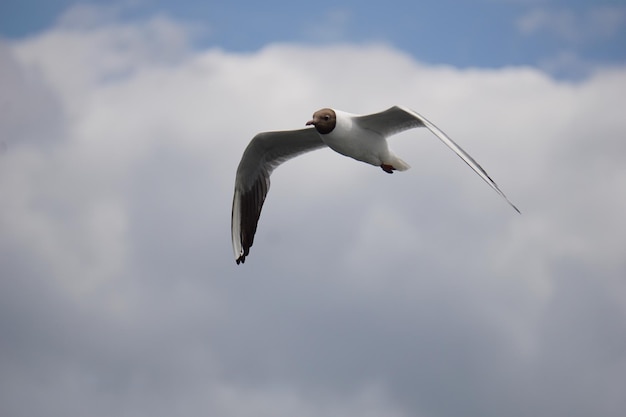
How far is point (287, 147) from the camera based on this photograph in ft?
59.1

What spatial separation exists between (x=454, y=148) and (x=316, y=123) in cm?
317

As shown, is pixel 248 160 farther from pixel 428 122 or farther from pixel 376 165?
pixel 428 122

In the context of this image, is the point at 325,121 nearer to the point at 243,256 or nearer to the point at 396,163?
the point at 396,163

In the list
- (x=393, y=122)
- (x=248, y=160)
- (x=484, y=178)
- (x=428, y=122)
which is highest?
(x=248, y=160)

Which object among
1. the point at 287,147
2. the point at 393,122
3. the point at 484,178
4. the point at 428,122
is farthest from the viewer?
the point at 287,147

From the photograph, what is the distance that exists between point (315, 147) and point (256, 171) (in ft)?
3.84

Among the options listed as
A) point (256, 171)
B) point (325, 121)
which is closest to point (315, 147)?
point (256, 171)

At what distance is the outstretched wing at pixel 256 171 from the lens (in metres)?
Result: 17.8

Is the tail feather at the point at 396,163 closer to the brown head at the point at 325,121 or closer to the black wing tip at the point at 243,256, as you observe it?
the brown head at the point at 325,121

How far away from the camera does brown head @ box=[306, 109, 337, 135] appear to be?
15727mm

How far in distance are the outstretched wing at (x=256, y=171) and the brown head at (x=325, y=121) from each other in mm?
1781

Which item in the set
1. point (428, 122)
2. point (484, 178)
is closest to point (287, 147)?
point (428, 122)

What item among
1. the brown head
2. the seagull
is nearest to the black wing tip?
the seagull

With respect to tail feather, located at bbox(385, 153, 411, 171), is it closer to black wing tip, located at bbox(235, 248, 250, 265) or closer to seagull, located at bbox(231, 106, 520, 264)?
seagull, located at bbox(231, 106, 520, 264)
